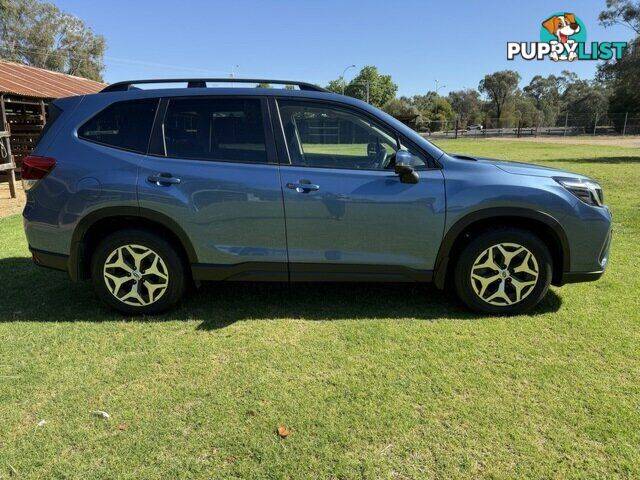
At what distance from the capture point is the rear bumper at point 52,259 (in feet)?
12.5

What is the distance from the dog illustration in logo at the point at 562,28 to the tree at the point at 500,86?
1918 inches

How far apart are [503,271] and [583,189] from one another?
2.90 ft

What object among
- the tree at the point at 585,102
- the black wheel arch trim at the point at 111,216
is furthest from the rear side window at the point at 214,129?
the tree at the point at 585,102

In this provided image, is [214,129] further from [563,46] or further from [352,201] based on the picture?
[563,46]

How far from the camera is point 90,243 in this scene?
3.88 meters

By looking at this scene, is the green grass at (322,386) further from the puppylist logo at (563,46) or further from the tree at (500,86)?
the tree at (500,86)

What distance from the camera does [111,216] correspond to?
3.70 m

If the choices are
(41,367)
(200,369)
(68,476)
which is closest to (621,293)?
(200,369)

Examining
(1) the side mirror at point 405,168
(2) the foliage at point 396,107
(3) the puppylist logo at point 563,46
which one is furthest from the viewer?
(2) the foliage at point 396,107

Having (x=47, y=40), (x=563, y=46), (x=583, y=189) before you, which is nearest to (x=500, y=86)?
(x=563, y=46)

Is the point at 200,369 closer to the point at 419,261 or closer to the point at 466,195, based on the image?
the point at 419,261

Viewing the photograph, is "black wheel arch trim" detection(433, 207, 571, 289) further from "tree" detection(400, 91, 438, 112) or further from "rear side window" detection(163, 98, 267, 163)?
"tree" detection(400, 91, 438, 112)

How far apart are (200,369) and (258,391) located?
1.60 feet

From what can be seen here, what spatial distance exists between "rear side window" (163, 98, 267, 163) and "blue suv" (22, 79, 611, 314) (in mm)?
11
